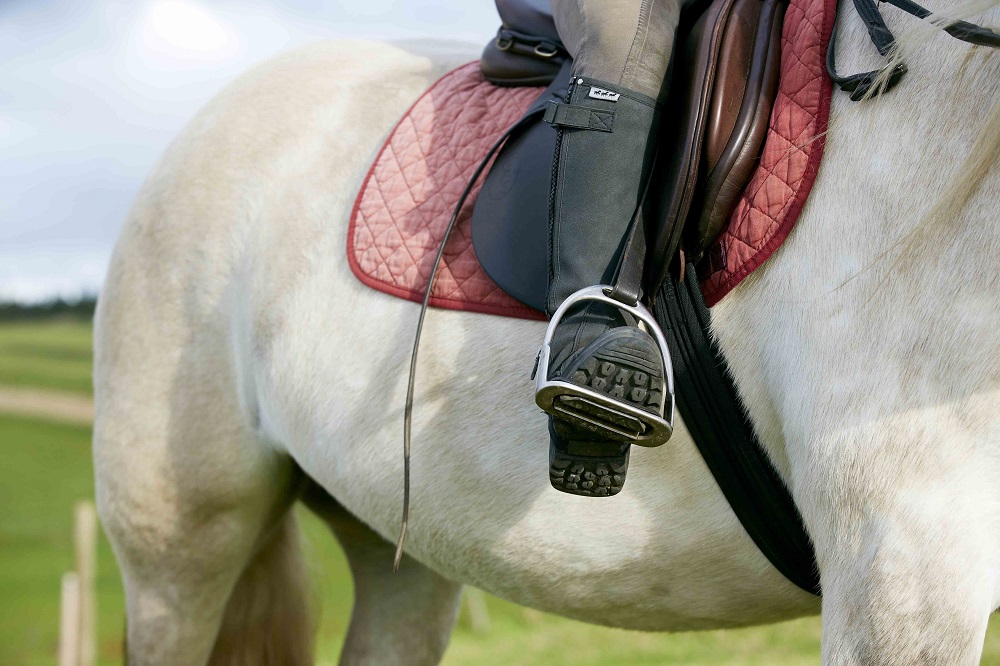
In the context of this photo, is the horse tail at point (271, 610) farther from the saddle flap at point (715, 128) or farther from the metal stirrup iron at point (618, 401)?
the saddle flap at point (715, 128)

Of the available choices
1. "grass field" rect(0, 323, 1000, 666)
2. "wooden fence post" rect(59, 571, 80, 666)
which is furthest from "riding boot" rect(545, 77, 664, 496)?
"wooden fence post" rect(59, 571, 80, 666)

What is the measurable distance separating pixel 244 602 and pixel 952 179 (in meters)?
2.17

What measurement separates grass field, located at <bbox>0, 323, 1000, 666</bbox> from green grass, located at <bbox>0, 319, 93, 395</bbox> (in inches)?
177

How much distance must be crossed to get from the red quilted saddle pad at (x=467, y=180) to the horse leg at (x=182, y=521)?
70cm

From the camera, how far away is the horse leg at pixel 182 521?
223 cm

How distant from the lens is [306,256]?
6.55ft

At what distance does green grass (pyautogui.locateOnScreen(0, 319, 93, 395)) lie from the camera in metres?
24.7

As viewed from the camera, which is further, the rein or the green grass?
the green grass

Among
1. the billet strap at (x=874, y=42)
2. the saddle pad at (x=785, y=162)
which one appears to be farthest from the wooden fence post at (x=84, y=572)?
the billet strap at (x=874, y=42)

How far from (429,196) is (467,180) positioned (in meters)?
0.09

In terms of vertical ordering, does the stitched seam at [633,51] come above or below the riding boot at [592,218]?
above

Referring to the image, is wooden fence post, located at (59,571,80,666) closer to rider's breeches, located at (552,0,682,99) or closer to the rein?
the rein

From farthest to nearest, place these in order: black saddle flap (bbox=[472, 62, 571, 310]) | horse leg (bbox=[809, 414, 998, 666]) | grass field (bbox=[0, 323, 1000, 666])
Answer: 1. grass field (bbox=[0, 323, 1000, 666])
2. black saddle flap (bbox=[472, 62, 571, 310])
3. horse leg (bbox=[809, 414, 998, 666])

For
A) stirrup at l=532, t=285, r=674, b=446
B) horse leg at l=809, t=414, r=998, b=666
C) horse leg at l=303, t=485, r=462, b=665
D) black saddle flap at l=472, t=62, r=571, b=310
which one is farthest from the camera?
horse leg at l=303, t=485, r=462, b=665
